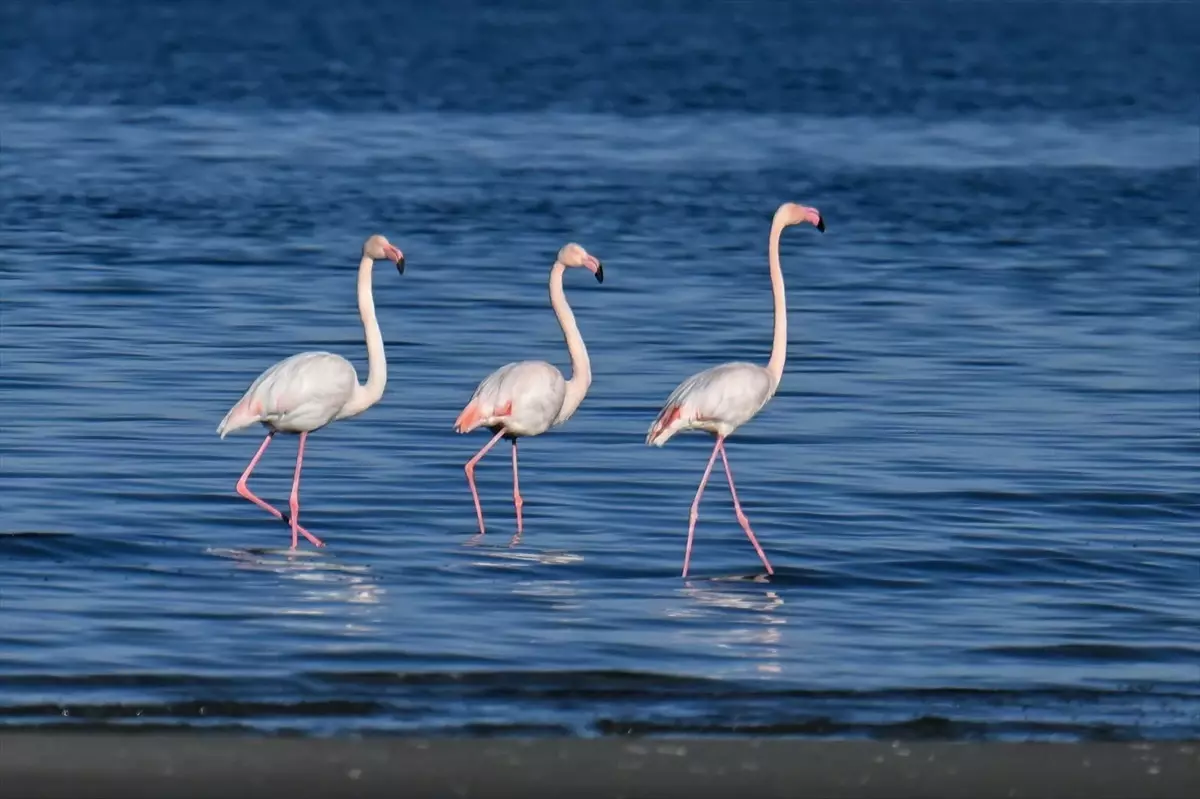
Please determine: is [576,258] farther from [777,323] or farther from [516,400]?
[777,323]

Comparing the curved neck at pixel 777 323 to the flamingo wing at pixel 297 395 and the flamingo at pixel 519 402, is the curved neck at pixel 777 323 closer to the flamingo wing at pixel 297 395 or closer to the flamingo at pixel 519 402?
the flamingo at pixel 519 402

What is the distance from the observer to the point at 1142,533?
469 inches

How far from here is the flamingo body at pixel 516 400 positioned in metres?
12.1

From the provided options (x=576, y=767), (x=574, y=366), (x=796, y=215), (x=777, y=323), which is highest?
(x=796, y=215)

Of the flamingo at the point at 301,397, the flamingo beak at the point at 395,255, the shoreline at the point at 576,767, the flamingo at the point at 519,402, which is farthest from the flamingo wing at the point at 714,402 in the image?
the shoreline at the point at 576,767

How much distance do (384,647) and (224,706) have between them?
1035 millimetres

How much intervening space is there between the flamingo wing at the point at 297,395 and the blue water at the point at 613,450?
46 centimetres

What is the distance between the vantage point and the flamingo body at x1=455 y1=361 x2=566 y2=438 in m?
12.1

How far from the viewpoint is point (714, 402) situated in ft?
38.7

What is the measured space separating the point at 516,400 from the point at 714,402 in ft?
3.22

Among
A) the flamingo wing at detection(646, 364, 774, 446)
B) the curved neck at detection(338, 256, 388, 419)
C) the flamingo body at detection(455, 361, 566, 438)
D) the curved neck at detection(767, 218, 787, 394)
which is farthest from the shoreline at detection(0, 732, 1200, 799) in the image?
the curved neck at detection(338, 256, 388, 419)

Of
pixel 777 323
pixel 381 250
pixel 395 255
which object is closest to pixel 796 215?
pixel 777 323

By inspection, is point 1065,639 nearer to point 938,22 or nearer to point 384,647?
point 384,647

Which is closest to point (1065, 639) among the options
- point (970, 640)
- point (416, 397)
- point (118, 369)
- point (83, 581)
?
point (970, 640)
